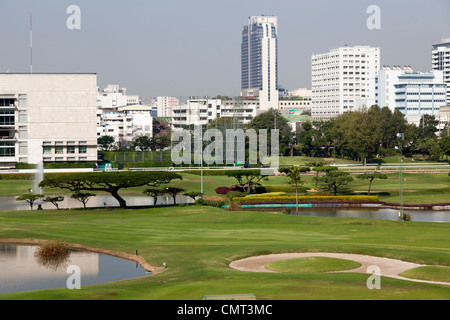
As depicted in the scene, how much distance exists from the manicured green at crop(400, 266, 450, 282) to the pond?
16765 mm

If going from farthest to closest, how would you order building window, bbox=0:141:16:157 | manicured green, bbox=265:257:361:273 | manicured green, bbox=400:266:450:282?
building window, bbox=0:141:16:157 → manicured green, bbox=265:257:361:273 → manicured green, bbox=400:266:450:282

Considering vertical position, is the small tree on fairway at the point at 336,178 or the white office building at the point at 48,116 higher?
the white office building at the point at 48,116

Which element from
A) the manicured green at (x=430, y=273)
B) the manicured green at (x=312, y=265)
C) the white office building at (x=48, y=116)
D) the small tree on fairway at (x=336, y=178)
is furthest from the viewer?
the white office building at (x=48, y=116)

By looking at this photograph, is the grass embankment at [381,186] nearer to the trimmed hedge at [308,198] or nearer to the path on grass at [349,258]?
the trimmed hedge at [308,198]

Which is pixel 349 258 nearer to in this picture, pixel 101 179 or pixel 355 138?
pixel 101 179

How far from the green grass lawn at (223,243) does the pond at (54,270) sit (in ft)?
6.44

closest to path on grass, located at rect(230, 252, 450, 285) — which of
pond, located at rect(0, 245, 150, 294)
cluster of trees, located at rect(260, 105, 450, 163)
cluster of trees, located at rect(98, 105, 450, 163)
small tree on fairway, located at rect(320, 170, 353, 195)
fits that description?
pond, located at rect(0, 245, 150, 294)

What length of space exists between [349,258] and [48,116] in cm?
10466

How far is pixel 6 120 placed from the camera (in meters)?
131

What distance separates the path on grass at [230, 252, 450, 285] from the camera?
3721 cm

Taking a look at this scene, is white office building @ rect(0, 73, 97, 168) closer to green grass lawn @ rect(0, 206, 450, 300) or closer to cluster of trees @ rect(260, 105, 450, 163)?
cluster of trees @ rect(260, 105, 450, 163)

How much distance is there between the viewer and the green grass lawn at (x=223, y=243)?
29250mm

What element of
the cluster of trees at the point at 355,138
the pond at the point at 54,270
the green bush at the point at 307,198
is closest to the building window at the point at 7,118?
the cluster of trees at the point at 355,138
